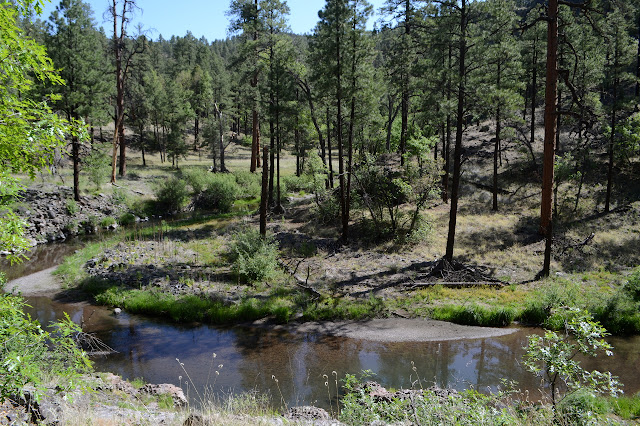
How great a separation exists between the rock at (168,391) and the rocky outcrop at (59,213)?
18877 mm

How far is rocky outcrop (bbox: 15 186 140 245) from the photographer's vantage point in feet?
80.8

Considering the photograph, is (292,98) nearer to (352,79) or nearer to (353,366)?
(352,79)

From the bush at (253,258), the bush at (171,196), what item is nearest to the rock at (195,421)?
the bush at (253,258)

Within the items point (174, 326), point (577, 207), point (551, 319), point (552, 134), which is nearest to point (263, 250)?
point (174, 326)

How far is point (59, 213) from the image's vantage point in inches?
1036

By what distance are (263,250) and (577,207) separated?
19157mm

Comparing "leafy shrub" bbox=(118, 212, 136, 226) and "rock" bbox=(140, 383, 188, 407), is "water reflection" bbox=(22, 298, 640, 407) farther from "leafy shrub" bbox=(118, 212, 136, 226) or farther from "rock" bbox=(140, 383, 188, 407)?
"leafy shrub" bbox=(118, 212, 136, 226)

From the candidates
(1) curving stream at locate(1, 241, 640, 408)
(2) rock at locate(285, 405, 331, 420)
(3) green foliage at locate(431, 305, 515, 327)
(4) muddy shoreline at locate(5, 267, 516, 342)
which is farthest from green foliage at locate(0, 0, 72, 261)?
(3) green foliage at locate(431, 305, 515, 327)

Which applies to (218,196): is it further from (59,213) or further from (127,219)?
(59,213)

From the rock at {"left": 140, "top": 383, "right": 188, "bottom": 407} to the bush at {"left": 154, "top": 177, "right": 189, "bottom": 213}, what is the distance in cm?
2423

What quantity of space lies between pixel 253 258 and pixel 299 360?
678cm

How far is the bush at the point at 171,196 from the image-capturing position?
3212cm

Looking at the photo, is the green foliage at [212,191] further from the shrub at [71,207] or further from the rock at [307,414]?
the rock at [307,414]

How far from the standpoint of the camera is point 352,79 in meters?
18.9
